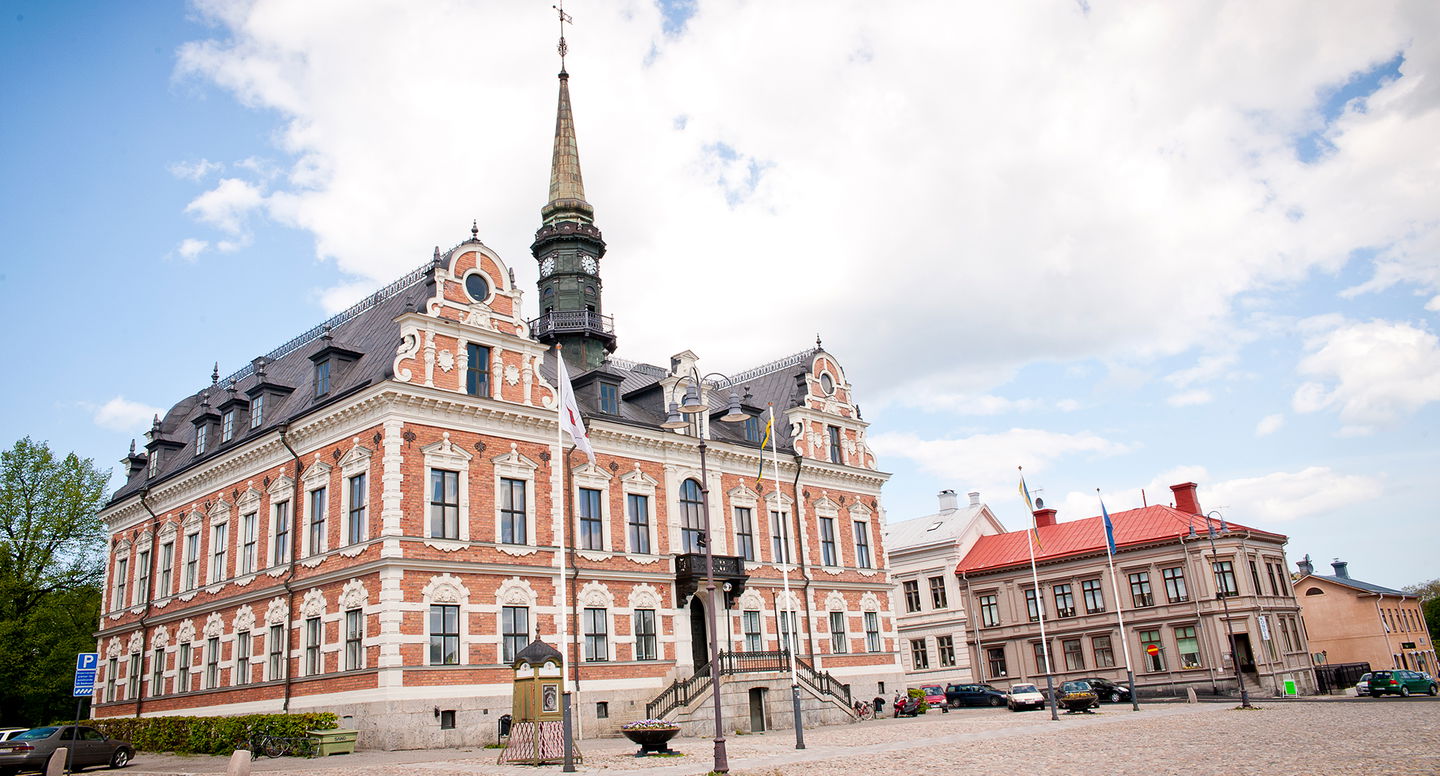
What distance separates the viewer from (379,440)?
32.5 m

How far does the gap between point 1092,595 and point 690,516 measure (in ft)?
101

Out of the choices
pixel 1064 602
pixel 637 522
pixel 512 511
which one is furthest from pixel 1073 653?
pixel 512 511

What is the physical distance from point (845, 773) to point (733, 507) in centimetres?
2386

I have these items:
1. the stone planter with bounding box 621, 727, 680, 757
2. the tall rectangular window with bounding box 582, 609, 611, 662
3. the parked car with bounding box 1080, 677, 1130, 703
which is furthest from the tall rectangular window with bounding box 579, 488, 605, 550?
the parked car with bounding box 1080, 677, 1130, 703

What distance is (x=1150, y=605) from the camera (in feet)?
190

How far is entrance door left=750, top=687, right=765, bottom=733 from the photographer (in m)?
36.8

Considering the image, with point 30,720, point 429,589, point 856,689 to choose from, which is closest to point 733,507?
point 856,689

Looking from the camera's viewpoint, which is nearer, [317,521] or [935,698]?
[317,521]

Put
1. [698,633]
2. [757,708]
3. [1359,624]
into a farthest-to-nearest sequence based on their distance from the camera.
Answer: [1359,624] < [698,633] < [757,708]

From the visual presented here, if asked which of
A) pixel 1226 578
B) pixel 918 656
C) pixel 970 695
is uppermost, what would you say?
pixel 1226 578

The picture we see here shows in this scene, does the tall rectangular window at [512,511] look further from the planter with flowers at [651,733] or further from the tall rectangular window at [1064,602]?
the tall rectangular window at [1064,602]

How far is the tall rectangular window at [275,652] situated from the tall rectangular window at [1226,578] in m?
47.5

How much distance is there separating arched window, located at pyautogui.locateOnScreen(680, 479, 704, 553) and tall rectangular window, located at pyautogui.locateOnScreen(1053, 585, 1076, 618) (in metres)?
30.1

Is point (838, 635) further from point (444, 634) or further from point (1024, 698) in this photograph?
point (444, 634)
